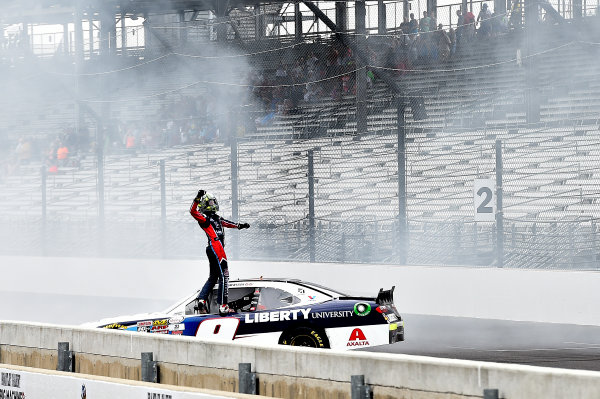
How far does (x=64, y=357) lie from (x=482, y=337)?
19.2ft

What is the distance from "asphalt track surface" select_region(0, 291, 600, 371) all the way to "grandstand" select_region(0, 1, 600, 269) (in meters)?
1.87

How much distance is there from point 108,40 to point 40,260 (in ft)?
32.1

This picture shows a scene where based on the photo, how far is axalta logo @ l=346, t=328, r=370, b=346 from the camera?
10977 millimetres

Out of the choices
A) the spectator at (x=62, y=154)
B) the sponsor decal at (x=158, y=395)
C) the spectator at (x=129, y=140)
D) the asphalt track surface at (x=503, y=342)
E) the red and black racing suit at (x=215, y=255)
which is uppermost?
the spectator at (x=129, y=140)

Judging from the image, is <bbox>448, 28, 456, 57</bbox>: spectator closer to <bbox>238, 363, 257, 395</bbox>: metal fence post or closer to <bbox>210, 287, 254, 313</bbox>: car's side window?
<bbox>210, 287, 254, 313</bbox>: car's side window

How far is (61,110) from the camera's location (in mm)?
30344

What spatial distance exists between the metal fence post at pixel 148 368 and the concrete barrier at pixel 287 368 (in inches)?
→ 3.1

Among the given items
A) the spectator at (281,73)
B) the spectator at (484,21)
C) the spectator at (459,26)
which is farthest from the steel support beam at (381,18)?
the spectator at (281,73)

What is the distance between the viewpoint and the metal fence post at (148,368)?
8.74 metres

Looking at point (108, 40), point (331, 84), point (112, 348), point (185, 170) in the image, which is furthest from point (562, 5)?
point (112, 348)

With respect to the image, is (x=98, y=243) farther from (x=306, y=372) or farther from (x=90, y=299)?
(x=306, y=372)

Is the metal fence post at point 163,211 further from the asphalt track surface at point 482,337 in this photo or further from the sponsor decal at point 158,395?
the sponsor decal at point 158,395

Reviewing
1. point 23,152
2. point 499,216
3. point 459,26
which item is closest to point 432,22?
point 459,26

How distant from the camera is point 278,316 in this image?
36.9 ft
